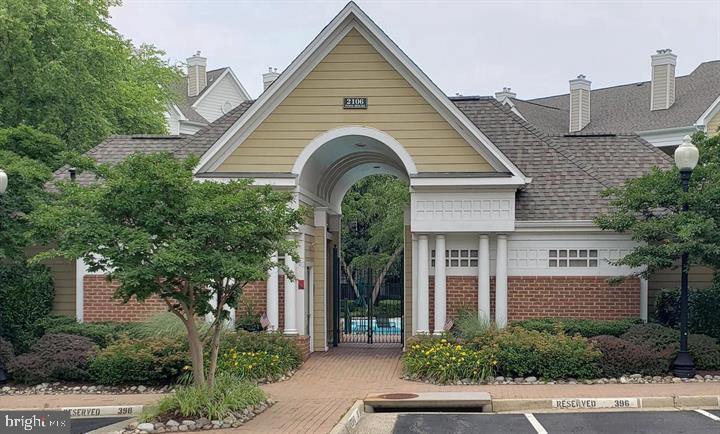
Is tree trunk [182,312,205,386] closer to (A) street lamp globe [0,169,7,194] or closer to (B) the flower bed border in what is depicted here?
(B) the flower bed border

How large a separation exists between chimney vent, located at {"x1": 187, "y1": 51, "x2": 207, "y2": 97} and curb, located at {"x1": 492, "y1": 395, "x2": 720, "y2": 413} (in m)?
41.1

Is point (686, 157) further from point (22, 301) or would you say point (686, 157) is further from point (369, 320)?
point (22, 301)

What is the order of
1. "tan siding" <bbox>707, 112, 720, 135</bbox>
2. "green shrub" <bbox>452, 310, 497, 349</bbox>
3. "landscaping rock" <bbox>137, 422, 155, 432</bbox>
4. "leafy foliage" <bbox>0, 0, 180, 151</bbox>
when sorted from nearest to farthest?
1. "landscaping rock" <bbox>137, 422, 155, 432</bbox>
2. "green shrub" <bbox>452, 310, 497, 349</bbox>
3. "leafy foliage" <bbox>0, 0, 180, 151</bbox>
4. "tan siding" <bbox>707, 112, 720, 135</bbox>

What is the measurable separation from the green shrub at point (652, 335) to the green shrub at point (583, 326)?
305 mm

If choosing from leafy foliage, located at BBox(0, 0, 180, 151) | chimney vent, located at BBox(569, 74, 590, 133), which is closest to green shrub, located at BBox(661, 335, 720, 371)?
leafy foliage, located at BBox(0, 0, 180, 151)

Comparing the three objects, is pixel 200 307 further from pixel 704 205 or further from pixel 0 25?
pixel 0 25

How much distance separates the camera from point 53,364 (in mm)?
15859

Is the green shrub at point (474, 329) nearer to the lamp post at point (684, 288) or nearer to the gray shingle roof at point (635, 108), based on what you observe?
the lamp post at point (684, 288)

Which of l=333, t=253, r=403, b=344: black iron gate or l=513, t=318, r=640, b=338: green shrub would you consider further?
l=333, t=253, r=403, b=344: black iron gate

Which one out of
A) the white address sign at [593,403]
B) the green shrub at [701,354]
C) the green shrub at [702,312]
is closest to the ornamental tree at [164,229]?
the white address sign at [593,403]

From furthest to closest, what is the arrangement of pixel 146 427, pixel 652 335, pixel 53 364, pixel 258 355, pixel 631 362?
pixel 652 335 → pixel 258 355 → pixel 53 364 → pixel 631 362 → pixel 146 427

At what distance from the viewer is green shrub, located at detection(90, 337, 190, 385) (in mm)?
15492

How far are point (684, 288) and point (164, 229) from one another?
974cm

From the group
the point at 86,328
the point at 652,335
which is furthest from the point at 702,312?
the point at 86,328
